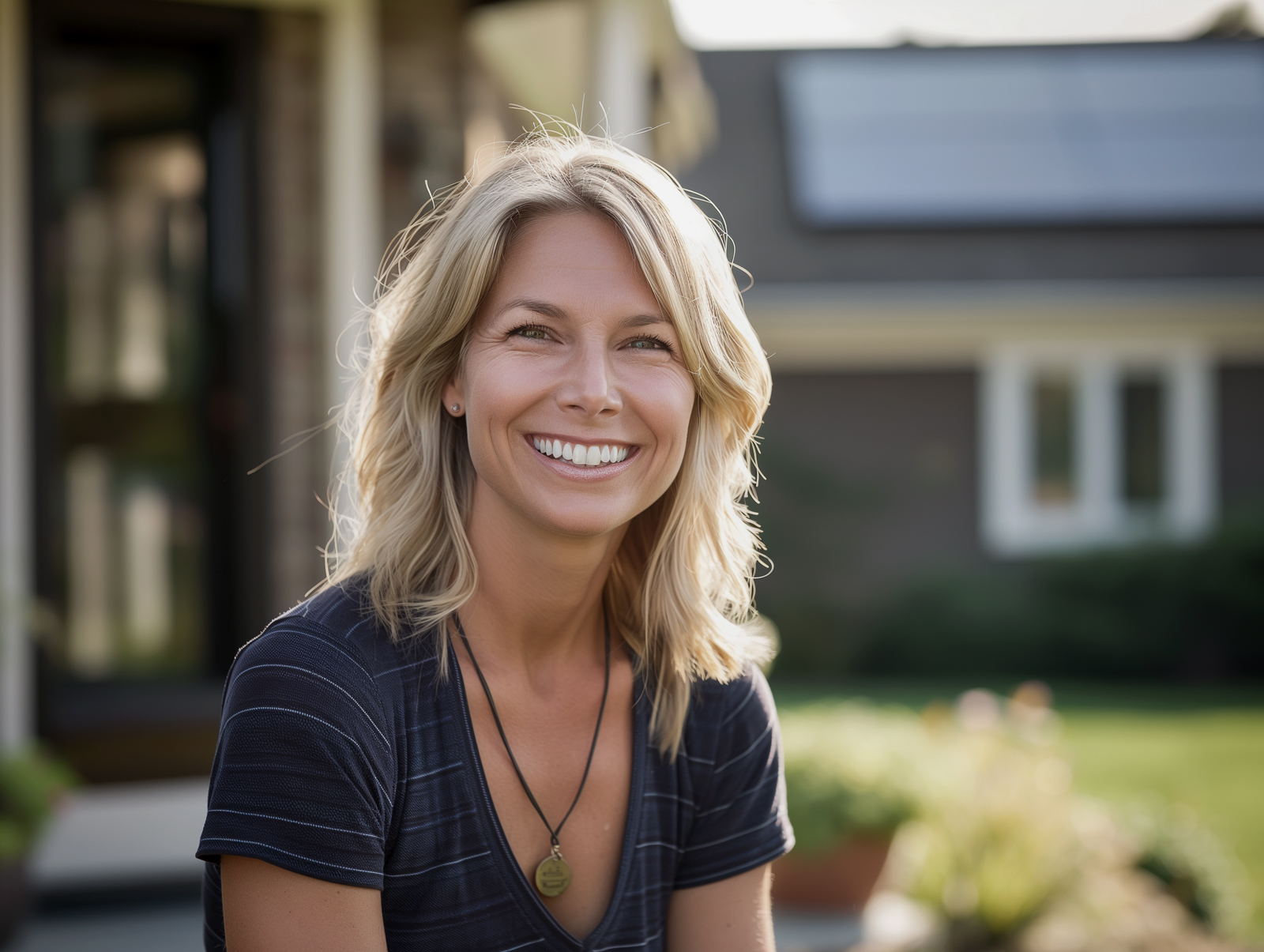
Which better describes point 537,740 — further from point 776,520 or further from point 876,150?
point 876,150

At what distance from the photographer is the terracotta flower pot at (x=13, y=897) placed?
3342 millimetres

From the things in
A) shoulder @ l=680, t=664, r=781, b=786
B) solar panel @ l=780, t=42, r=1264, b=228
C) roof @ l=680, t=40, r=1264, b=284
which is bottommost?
shoulder @ l=680, t=664, r=781, b=786

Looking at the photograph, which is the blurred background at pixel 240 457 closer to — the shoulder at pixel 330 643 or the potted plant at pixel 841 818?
the potted plant at pixel 841 818

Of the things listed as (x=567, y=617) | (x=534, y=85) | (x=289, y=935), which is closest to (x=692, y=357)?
(x=567, y=617)

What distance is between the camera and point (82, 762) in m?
4.07

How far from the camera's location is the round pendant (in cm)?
165

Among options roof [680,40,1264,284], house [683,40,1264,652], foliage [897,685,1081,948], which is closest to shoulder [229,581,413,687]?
foliage [897,685,1081,948]

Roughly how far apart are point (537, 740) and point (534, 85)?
453 cm

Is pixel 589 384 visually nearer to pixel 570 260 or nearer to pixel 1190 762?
pixel 570 260

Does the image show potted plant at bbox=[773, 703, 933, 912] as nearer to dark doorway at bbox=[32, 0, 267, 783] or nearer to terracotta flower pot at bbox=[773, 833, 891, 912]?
terracotta flower pot at bbox=[773, 833, 891, 912]

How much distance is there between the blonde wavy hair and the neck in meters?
0.03

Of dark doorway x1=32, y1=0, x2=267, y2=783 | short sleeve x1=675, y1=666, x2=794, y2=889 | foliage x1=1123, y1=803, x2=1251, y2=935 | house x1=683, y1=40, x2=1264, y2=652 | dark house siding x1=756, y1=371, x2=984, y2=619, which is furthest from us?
dark house siding x1=756, y1=371, x2=984, y2=619

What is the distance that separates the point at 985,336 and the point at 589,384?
11.2 m

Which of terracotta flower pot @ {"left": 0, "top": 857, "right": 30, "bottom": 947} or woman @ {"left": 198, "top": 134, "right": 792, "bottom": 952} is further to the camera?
terracotta flower pot @ {"left": 0, "top": 857, "right": 30, "bottom": 947}
